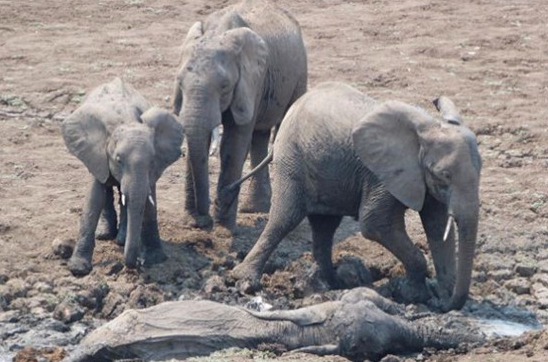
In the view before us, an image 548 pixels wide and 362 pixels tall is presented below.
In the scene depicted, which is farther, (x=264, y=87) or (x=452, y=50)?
(x=452, y=50)

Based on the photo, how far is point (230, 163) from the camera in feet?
49.6

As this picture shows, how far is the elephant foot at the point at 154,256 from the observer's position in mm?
14211

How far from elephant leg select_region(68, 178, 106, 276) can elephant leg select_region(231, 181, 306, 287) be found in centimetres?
97

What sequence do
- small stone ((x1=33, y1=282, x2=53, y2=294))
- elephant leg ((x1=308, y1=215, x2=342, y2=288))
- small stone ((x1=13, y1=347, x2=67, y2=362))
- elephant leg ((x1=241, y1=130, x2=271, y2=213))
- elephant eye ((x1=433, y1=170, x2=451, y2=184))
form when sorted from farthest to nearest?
elephant leg ((x1=241, y1=130, x2=271, y2=213))
elephant leg ((x1=308, y1=215, x2=342, y2=288))
small stone ((x1=33, y1=282, x2=53, y2=294))
elephant eye ((x1=433, y1=170, x2=451, y2=184))
small stone ((x1=13, y1=347, x2=67, y2=362))

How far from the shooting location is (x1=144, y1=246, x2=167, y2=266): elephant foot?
46.6 feet

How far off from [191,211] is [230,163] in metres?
0.44

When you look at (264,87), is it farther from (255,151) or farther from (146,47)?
(146,47)

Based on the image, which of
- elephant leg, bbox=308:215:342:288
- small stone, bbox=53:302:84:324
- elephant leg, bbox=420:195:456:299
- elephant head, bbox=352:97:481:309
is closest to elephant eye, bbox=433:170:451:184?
elephant head, bbox=352:97:481:309

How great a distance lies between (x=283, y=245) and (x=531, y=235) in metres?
1.79

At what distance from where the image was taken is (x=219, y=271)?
1423 cm

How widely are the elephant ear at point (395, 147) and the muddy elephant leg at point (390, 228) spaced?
0.17 meters

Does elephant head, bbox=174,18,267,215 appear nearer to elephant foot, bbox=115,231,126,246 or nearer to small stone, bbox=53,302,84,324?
elephant foot, bbox=115,231,126,246

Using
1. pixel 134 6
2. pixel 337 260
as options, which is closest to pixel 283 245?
pixel 337 260

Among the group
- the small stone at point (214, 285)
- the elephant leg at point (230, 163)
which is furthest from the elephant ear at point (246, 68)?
the small stone at point (214, 285)
